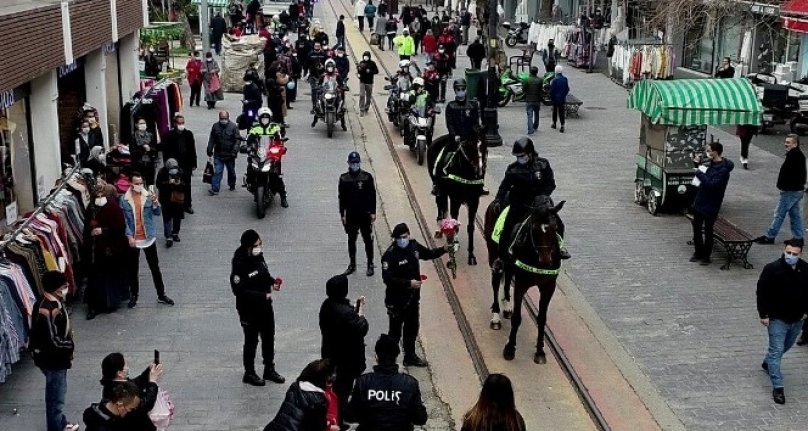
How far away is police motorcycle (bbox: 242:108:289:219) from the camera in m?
16.7

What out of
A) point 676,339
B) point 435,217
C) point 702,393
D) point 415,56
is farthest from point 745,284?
point 415,56

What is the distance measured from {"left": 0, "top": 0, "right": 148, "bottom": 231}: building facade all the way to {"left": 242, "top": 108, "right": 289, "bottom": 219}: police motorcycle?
3.10 meters

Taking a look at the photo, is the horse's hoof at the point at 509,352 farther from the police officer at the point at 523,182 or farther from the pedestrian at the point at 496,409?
the pedestrian at the point at 496,409

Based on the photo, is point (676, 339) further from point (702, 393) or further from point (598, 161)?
point (598, 161)

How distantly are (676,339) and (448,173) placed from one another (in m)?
4.01

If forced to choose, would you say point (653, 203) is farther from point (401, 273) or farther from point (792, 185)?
point (401, 273)

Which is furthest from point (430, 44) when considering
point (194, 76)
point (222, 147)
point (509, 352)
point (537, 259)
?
point (537, 259)

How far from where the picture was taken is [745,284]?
13484 mm

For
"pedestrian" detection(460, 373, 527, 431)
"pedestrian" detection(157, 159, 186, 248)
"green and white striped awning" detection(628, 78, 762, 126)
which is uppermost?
"green and white striped awning" detection(628, 78, 762, 126)

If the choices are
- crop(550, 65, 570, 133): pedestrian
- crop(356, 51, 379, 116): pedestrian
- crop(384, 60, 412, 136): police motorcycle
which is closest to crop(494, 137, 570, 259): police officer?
crop(384, 60, 412, 136): police motorcycle

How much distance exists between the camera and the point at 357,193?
519 inches

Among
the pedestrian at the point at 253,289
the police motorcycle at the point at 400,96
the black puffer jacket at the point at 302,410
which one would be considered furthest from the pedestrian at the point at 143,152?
the black puffer jacket at the point at 302,410

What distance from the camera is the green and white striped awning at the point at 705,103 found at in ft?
53.3

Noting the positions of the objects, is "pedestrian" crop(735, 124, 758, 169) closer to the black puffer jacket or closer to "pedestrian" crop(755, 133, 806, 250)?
"pedestrian" crop(755, 133, 806, 250)
